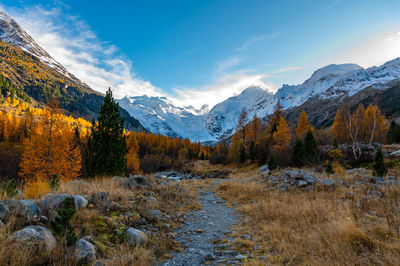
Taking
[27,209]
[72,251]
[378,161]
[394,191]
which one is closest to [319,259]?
[72,251]

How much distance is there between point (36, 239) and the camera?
3572mm

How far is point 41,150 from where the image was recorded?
20859mm

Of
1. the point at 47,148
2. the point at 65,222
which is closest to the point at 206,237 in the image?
the point at 65,222

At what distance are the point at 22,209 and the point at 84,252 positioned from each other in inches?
86.4

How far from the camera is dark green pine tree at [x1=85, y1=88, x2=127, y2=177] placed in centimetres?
2216

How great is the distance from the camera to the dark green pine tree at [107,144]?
72.7ft

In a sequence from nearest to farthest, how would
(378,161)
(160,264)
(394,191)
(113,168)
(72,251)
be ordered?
(72,251), (160,264), (394,191), (378,161), (113,168)

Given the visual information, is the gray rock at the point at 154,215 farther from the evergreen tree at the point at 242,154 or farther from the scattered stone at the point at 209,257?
the evergreen tree at the point at 242,154

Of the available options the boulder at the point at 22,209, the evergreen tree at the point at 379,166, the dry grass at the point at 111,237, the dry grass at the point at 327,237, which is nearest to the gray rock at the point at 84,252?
the dry grass at the point at 111,237

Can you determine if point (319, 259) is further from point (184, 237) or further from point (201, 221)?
point (201, 221)

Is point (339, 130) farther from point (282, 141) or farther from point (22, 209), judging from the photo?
point (22, 209)

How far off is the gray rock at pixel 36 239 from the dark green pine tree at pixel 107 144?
19.6 meters

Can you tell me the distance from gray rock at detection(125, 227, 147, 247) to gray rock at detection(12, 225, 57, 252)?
5.90 ft

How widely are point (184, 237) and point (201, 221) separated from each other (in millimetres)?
2271
